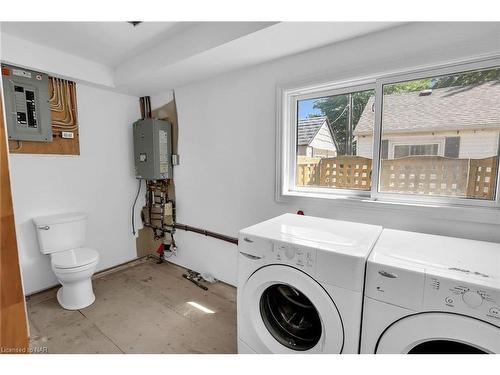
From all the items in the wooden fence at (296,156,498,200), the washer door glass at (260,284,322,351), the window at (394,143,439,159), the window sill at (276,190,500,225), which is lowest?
the washer door glass at (260,284,322,351)

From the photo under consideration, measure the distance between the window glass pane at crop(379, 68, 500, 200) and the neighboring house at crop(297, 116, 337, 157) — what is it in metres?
0.38

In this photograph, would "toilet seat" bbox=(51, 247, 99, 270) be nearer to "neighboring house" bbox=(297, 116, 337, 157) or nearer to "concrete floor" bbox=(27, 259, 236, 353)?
"concrete floor" bbox=(27, 259, 236, 353)

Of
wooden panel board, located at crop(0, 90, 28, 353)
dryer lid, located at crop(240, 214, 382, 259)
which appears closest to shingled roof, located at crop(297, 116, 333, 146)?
dryer lid, located at crop(240, 214, 382, 259)

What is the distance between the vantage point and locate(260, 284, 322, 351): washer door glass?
1265mm

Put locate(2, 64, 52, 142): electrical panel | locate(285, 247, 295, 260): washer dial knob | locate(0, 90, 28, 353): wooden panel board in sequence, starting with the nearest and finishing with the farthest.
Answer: locate(0, 90, 28, 353): wooden panel board → locate(285, 247, 295, 260): washer dial knob → locate(2, 64, 52, 142): electrical panel

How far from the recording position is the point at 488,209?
1296 millimetres

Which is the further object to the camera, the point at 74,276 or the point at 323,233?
the point at 74,276

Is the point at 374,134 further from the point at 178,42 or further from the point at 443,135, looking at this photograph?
the point at 178,42

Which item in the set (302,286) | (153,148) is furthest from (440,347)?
(153,148)

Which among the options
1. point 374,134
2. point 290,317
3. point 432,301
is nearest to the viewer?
point 432,301

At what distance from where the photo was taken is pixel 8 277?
77 cm

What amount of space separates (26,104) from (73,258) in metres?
1.39

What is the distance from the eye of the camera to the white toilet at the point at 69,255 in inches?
78.0

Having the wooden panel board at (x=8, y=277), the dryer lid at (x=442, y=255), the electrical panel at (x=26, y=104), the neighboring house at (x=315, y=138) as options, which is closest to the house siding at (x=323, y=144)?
the neighboring house at (x=315, y=138)
